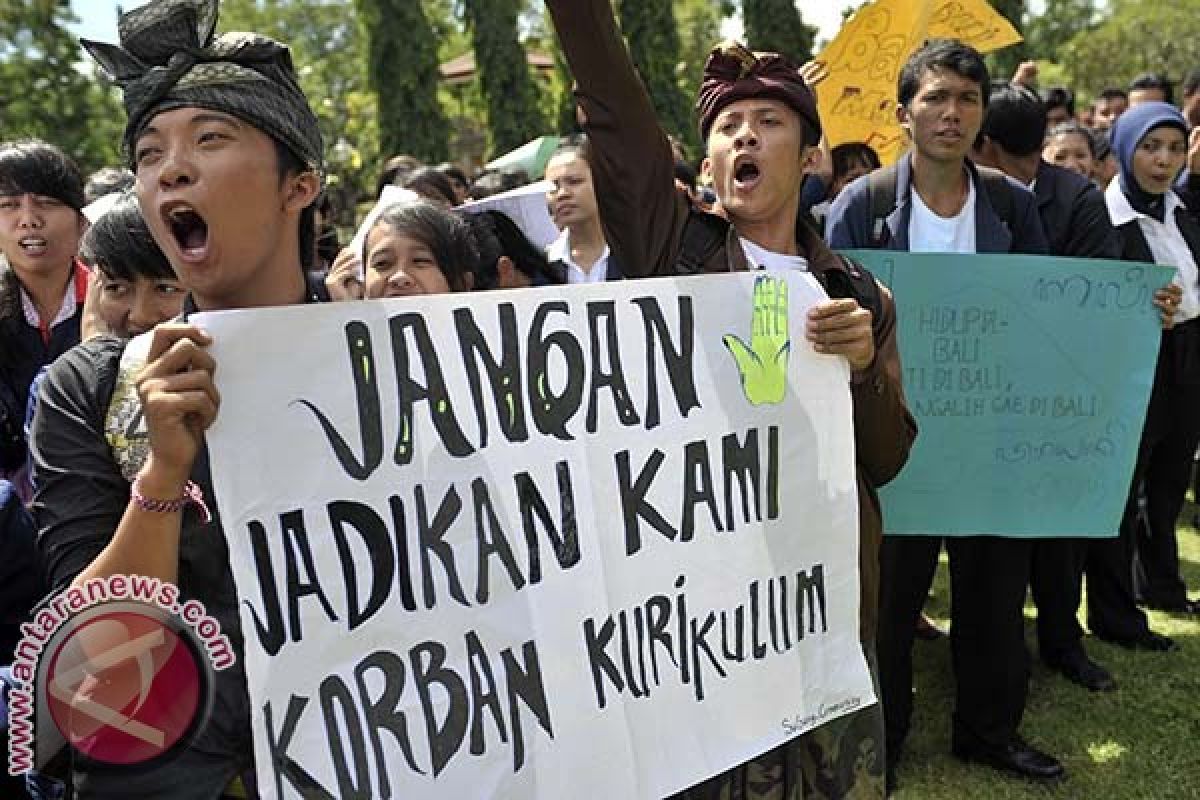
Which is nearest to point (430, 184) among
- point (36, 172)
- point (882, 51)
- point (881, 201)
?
point (882, 51)

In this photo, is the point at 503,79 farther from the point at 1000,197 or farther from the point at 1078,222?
the point at 1000,197

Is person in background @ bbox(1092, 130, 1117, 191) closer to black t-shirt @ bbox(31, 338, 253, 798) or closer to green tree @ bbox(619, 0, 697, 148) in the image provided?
black t-shirt @ bbox(31, 338, 253, 798)

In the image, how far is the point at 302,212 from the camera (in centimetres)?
159

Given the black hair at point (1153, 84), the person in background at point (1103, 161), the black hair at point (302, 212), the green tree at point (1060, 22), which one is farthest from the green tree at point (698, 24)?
the black hair at point (302, 212)

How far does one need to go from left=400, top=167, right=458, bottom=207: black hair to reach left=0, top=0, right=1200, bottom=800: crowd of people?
0.88m

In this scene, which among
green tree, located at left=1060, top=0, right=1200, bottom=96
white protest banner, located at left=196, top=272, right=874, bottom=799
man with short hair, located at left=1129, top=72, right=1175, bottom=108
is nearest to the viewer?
white protest banner, located at left=196, top=272, right=874, bottom=799

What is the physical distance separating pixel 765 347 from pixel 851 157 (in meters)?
3.51

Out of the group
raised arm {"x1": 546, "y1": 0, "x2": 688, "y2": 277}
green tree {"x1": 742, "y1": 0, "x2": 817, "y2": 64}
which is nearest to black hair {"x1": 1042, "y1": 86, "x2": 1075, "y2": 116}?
raised arm {"x1": 546, "y1": 0, "x2": 688, "y2": 277}

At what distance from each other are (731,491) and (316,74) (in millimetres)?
36981

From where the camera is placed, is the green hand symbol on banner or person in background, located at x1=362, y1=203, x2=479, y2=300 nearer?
the green hand symbol on banner

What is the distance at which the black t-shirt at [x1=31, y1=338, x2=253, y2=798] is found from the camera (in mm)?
1335

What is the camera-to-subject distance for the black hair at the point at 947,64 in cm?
319

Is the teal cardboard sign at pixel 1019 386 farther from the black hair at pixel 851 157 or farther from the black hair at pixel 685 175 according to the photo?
the black hair at pixel 851 157

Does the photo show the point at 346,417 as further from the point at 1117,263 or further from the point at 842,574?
the point at 1117,263
